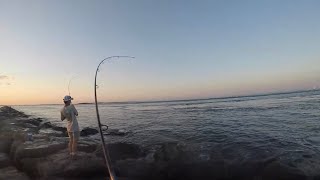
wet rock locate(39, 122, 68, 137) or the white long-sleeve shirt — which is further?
wet rock locate(39, 122, 68, 137)

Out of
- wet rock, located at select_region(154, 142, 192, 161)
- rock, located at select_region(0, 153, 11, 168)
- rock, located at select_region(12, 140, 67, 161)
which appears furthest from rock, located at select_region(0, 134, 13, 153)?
wet rock, located at select_region(154, 142, 192, 161)

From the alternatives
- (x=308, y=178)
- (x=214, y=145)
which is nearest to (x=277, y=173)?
(x=308, y=178)

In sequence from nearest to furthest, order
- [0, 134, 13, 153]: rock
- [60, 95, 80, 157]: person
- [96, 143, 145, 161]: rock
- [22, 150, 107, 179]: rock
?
[22, 150, 107, 179]: rock → [60, 95, 80, 157]: person → [96, 143, 145, 161]: rock → [0, 134, 13, 153]: rock

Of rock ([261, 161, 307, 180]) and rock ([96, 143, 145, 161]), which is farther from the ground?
rock ([96, 143, 145, 161])

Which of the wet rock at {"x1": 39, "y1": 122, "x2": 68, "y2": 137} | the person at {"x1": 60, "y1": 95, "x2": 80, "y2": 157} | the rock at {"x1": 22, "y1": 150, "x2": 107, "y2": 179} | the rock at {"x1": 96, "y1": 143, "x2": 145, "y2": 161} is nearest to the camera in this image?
the rock at {"x1": 22, "y1": 150, "x2": 107, "y2": 179}

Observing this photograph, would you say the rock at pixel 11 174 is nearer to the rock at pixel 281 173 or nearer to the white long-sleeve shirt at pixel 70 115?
the white long-sleeve shirt at pixel 70 115

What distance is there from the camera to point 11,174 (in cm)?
722

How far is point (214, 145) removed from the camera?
11.1m

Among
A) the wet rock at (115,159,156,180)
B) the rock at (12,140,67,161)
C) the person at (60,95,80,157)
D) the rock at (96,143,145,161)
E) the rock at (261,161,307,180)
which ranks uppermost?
the person at (60,95,80,157)

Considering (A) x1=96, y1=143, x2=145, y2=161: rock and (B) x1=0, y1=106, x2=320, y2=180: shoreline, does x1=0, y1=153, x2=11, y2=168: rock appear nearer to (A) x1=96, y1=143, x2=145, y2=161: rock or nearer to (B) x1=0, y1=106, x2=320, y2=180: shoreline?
(B) x1=0, y1=106, x2=320, y2=180: shoreline

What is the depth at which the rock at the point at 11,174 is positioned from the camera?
22.8 feet

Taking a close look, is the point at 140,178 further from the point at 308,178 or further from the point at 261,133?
the point at 261,133

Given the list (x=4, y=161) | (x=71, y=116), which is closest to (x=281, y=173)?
(x=71, y=116)

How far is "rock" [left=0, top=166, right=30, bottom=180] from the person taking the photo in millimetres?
6957
